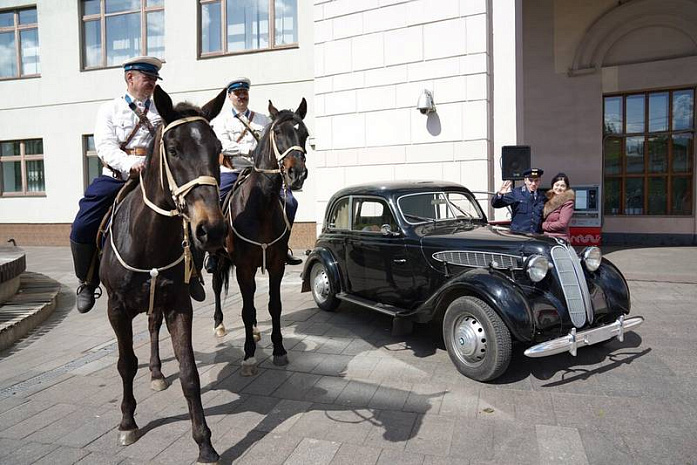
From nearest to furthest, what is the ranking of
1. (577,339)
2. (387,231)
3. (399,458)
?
(399,458), (577,339), (387,231)

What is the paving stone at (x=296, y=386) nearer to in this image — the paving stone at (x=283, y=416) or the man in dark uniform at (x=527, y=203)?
the paving stone at (x=283, y=416)

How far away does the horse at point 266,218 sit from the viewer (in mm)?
4531

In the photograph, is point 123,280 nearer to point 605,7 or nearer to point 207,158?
point 207,158

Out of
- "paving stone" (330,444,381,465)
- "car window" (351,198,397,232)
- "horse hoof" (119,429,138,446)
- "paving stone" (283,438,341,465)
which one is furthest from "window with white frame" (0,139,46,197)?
"paving stone" (330,444,381,465)

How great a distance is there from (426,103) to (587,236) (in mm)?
6317

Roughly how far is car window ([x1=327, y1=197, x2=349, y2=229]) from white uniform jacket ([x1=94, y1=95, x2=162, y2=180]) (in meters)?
3.16

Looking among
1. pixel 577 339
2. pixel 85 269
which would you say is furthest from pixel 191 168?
pixel 577 339

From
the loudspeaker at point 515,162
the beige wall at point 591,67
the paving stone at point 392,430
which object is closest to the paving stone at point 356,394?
the paving stone at point 392,430

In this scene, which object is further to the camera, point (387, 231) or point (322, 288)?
point (322, 288)

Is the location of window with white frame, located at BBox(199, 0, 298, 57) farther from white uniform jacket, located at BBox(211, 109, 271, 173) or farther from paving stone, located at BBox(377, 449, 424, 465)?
paving stone, located at BBox(377, 449, 424, 465)

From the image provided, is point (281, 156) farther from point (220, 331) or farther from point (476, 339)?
point (220, 331)

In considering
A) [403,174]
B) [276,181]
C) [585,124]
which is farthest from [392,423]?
[585,124]

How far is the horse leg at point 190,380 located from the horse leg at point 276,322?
171 centimetres

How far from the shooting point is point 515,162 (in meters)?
8.02
